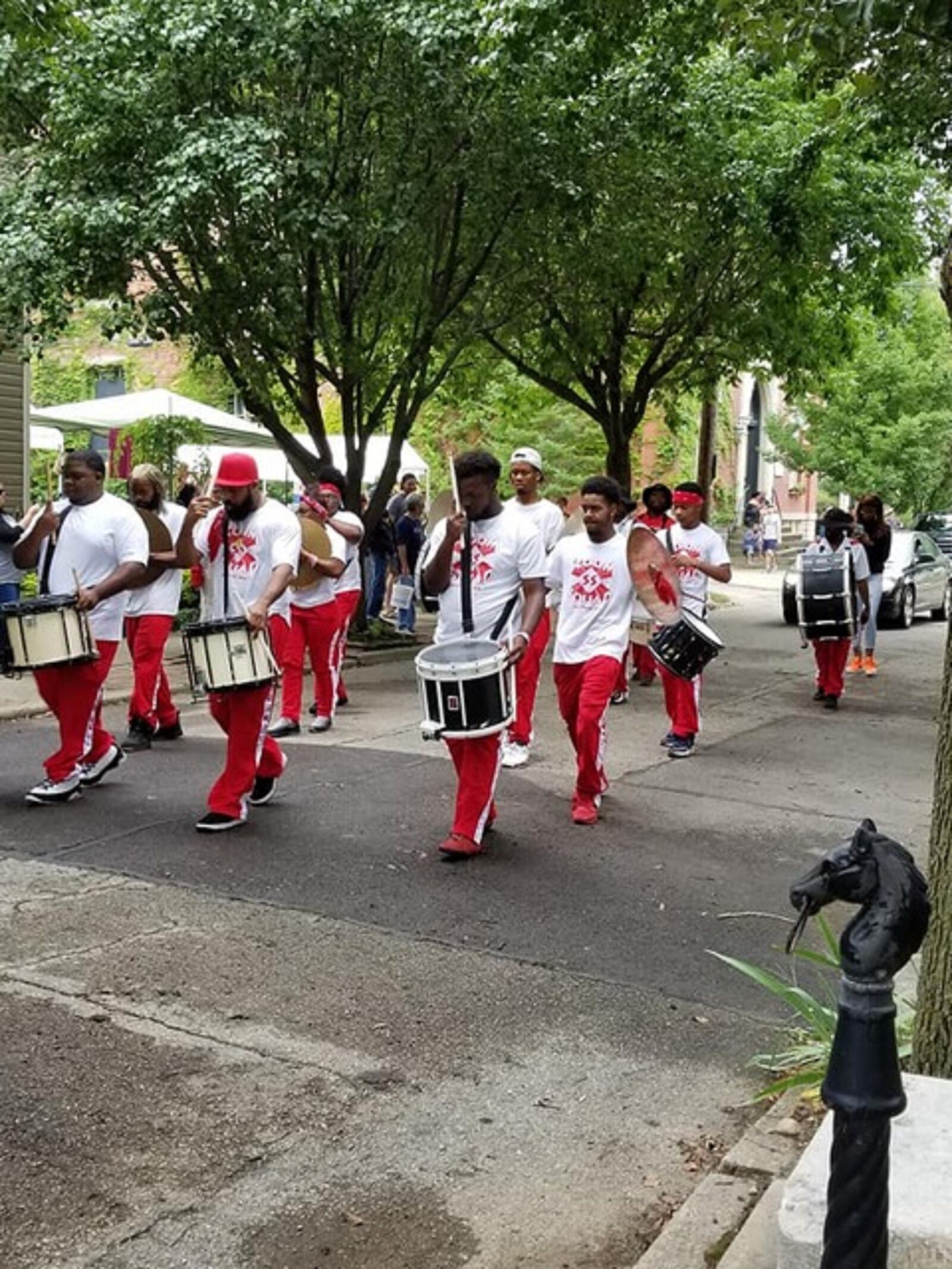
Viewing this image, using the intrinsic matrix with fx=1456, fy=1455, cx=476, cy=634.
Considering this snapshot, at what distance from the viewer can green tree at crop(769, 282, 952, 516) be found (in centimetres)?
3512

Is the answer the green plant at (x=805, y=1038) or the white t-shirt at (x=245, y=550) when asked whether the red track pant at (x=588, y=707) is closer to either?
the white t-shirt at (x=245, y=550)

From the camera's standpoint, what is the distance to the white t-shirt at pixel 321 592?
10359 mm

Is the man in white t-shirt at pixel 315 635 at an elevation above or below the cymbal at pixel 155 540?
below

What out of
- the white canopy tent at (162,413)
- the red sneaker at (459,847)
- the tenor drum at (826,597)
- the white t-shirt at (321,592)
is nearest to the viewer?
the red sneaker at (459,847)

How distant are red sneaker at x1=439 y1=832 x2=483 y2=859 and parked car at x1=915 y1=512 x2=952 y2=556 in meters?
23.2

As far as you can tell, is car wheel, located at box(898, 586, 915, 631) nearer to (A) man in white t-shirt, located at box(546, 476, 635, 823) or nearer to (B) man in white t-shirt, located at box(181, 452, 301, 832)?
(A) man in white t-shirt, located at box(546, 476, 635, 823)

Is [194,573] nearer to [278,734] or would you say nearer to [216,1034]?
[278,734]

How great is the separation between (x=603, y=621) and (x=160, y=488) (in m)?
3.69

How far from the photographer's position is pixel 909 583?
2238cm

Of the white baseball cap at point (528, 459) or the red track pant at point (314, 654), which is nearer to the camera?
the white baseball cap at point (528, 459)

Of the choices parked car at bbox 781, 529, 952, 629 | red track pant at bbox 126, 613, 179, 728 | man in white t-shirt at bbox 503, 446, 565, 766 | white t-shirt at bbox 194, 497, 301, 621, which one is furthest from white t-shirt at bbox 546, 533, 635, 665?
parked car at bbox 781, 529, 952, 629

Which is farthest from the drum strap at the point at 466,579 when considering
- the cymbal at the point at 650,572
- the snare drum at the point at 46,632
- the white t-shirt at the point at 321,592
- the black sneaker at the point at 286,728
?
the black sneaker at the point at 286,728

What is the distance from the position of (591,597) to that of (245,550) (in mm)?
1901

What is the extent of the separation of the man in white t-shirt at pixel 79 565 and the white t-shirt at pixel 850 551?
6.48m
